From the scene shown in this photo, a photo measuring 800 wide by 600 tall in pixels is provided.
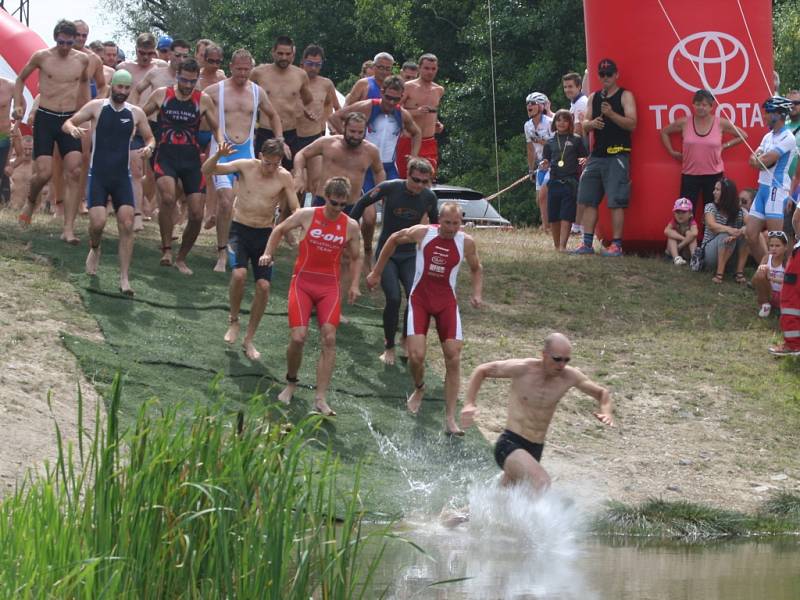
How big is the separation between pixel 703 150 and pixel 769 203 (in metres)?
1.18

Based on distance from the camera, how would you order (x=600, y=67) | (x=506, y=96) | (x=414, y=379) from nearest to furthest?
(x=414, y=379)
(x=600, y=67)
(x=506, y=96)

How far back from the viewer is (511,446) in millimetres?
10609

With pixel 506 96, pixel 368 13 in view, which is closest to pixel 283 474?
pixel 506 96

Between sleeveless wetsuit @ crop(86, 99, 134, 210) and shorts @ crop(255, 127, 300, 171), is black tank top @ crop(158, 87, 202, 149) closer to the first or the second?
sleeveless wetsuit @ crop(86, 99, 134, 210)

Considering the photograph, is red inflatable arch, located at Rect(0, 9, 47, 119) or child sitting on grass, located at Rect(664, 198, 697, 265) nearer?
child sitting on grass, located at Rect(664, 198, 697, 265)

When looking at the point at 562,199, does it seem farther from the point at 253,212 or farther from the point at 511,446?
the point at 511,446

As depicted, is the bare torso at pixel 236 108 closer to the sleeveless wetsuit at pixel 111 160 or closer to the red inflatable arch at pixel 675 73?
the sleeveless wetsuit at pixel 111 160

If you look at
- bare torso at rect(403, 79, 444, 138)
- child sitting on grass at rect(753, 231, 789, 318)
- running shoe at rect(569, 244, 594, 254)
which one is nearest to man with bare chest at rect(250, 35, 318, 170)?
bare torso at rect(403, 79, 444, 138)

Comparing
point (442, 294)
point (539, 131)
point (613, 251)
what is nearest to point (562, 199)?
point (613, 251)

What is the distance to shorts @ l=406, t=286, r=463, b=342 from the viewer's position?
12.4 m

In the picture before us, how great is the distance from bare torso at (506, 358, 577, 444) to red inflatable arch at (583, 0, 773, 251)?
299 inches

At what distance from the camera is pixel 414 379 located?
41.5 feet

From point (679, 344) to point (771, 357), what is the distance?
35.9 inches

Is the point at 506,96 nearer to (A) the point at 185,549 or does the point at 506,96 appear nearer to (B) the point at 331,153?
(B) the point at 331,153
